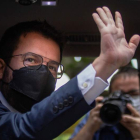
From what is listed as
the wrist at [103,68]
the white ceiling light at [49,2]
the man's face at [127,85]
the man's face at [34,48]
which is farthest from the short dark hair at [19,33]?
the man's face at [127,85]

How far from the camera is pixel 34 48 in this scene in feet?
6.29

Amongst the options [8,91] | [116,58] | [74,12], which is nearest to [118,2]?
[74,12]

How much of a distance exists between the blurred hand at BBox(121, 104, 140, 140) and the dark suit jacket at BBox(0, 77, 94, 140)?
145 centimetres

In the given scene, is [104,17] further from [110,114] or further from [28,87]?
[110,114]

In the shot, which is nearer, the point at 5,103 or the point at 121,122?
the point at 5,103

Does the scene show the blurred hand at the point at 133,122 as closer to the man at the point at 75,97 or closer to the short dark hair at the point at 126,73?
the short dark hair at the point at 126,73

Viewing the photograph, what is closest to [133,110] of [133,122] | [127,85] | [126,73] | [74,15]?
[133,122]

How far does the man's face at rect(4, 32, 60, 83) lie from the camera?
73.8 inches

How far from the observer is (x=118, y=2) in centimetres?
182

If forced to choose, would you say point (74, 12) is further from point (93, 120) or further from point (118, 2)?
point (93, 120)

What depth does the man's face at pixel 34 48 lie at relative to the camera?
6.15 ft

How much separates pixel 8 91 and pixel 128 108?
128 cm

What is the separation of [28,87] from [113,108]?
0.95 meters

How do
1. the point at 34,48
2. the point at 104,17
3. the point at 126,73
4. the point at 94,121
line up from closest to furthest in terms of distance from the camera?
1. the point at 104,17
2. the point at 34,48
3. the point at 94,121
4. the point at 126,73
